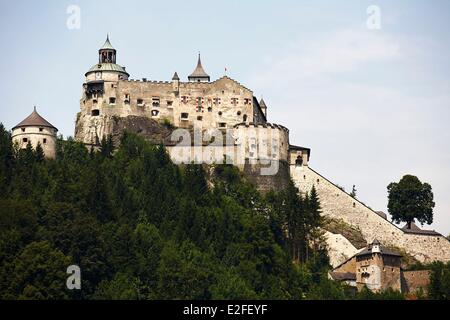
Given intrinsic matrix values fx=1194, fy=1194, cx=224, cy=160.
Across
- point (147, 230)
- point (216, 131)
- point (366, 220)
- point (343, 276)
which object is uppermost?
point (216, 131)

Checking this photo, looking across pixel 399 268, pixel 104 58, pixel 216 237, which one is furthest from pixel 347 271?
pixel 104 58

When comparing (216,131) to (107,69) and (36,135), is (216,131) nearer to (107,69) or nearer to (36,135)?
(107,69)

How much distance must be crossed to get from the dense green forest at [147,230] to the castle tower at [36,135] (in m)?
0.79

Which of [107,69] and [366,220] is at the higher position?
[107,69]

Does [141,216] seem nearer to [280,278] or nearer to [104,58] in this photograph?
[280,278]

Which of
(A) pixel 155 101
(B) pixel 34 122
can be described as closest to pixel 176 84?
(A) pixel 155 101

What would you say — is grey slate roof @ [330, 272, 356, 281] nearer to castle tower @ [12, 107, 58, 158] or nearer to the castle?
the castle

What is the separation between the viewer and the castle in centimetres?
7819

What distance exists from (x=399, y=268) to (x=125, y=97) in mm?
25040

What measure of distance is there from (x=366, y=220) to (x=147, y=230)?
52.2 ft

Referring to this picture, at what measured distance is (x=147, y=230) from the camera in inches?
2813

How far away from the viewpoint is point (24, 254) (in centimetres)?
6372

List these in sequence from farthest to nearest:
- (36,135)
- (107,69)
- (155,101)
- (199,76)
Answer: (199,76) < (107,69) < (155,101) < (36,135)
